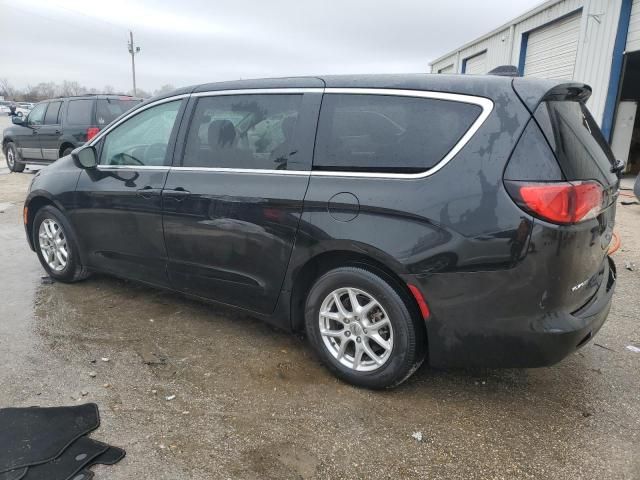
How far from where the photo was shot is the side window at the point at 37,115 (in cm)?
1249

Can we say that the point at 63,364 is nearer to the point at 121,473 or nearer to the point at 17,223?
the point at 121,473

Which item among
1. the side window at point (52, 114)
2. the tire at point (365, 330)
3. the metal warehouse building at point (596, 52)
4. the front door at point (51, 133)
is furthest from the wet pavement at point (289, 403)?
the side window at point (52, 114)

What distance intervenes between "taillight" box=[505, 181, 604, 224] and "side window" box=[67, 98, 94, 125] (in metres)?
11.1

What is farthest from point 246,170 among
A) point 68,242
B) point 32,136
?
point 32,136

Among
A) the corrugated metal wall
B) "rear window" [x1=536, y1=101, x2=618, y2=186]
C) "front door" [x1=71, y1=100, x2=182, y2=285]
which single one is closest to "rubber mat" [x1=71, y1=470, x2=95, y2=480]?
"front door" [x1=71, y1=100, x2=182, y2=285]

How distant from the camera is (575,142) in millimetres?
2570

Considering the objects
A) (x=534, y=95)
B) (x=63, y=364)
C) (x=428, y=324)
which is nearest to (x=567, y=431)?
(x=428, y=324)

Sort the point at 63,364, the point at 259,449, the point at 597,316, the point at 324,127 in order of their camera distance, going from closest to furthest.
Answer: the point at 259,449 → the point at 597,316 → the point at 324,127 → the point at 63,364

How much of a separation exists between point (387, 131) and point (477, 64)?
17.9 m

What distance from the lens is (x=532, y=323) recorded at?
243cm

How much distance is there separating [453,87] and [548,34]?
41.7ft

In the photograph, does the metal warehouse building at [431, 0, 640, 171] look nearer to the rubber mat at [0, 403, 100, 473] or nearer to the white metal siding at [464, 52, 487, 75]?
the white metal siding at [464, 52, 487, 75]

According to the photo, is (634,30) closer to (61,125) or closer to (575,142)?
(575,142)

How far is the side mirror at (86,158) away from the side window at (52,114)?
30.1 feet
